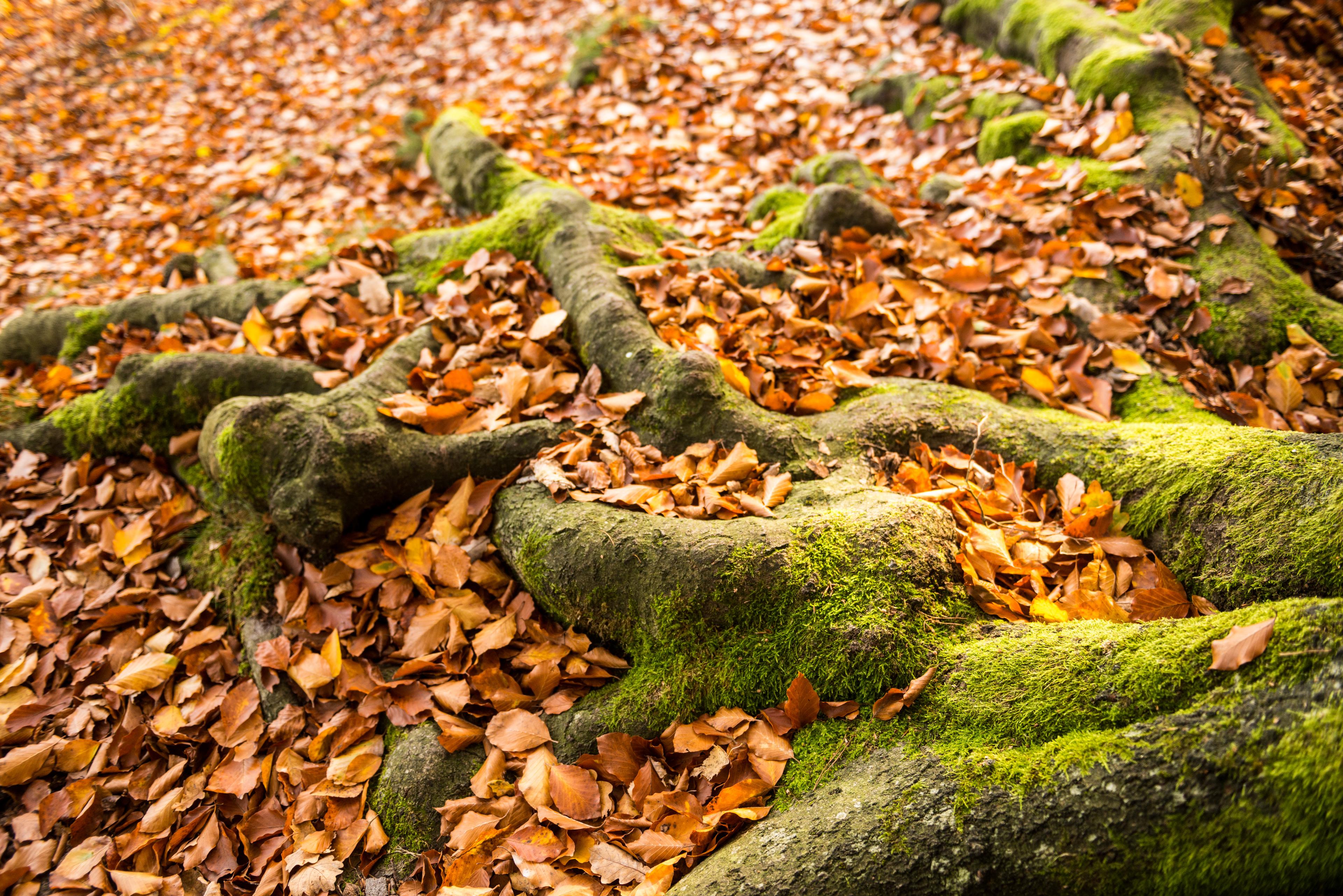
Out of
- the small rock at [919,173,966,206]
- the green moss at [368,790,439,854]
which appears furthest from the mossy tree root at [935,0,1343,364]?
the green moss at [368,790,439,854]

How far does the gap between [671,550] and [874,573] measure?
596 millimetres

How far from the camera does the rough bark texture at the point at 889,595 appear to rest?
57.1 inches

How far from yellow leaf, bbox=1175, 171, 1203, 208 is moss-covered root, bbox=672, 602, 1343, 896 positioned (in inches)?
107

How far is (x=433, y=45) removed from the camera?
7.27m

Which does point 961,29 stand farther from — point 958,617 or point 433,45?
point 958,617

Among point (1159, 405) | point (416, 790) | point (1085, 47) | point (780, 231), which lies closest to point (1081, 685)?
point (1159, 405)

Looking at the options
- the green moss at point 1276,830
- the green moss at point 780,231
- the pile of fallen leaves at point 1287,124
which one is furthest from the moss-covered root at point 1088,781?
the pile of fallen leaves at point 1287,124

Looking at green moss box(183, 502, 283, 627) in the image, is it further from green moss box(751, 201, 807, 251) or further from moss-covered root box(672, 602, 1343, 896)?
green moss box(751, 201, 807, 251)

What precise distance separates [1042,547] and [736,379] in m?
1.23

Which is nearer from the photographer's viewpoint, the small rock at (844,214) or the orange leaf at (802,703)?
the orange leaf at (802,703)

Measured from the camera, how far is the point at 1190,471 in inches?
86.4

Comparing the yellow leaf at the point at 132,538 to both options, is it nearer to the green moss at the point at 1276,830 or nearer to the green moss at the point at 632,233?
the green moss at the point at 632,233

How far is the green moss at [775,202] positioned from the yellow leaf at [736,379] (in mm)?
1906

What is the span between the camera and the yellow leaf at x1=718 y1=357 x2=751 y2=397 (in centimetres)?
283
